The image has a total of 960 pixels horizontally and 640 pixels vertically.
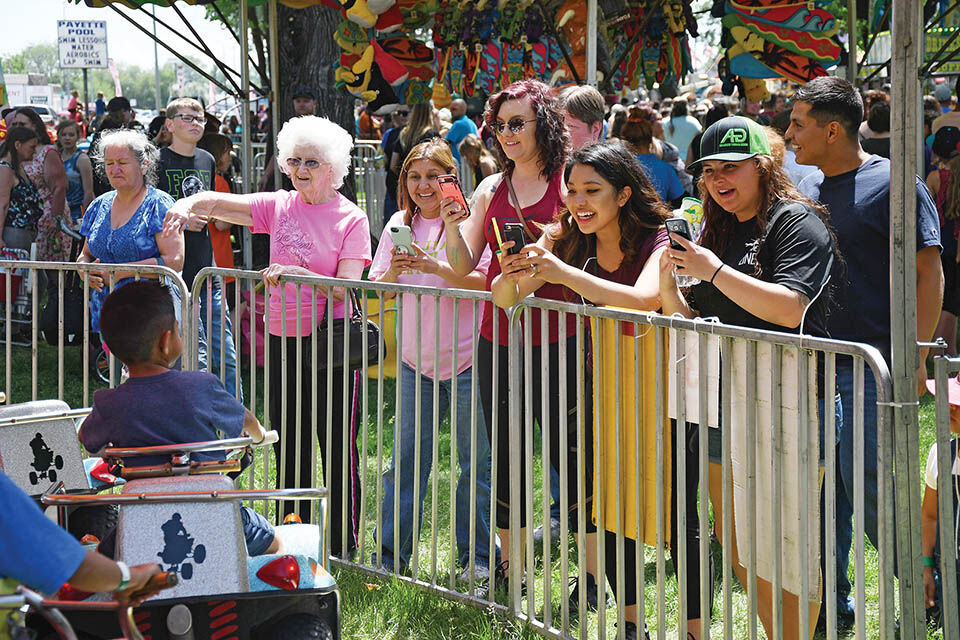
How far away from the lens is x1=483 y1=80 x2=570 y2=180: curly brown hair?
15.8 feet

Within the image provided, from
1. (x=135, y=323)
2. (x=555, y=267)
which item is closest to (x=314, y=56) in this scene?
(x=555, y=267)

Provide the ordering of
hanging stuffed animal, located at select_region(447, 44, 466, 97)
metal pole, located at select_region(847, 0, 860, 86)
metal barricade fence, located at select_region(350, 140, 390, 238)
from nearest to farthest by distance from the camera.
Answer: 1. metal pole, located at select_region(847, 0, 860, 86)
2. hanging stuffed animal, located at select_region(447, 44, 466, 97)
3. metal barricade fence, located at select_region(350, 140, 390, 238)

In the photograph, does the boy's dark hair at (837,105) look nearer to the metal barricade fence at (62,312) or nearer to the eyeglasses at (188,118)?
the metal barricade fence at (62,312)

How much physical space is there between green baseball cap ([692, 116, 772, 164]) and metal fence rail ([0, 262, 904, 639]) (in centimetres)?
61

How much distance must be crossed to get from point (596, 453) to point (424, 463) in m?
1.27

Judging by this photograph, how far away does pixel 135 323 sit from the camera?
362 cm

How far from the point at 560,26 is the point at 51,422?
276 inches

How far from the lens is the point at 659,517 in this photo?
3.72 m

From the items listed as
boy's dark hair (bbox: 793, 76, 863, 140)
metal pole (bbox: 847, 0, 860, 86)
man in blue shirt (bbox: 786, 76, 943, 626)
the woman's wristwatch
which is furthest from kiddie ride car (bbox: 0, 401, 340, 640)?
metal pole (bbox: 847, 0, 860, 86)

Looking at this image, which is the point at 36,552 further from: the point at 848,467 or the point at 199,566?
the point at 848,467

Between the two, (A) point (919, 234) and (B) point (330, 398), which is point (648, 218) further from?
(B) point (330, 398)

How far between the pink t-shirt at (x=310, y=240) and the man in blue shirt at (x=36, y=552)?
2.73 meters

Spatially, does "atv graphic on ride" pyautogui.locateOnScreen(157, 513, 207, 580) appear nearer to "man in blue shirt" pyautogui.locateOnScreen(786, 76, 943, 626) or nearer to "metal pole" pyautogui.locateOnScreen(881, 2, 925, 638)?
"metal pole" pyautogui.locateOnScreen(881, 2, 925, 638)

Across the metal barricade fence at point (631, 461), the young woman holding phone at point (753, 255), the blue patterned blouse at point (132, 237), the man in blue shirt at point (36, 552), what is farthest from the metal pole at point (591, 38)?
the man in blue shirt at point (36, 552)
